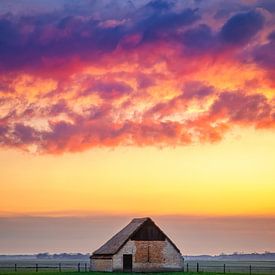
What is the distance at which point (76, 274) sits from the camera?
6019cm

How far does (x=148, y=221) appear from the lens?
235 ft

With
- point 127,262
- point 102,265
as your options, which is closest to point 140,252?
point 127,262

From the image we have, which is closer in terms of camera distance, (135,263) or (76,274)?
(76,274)

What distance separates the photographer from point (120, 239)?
70625 mm

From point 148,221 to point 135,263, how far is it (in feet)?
17.6

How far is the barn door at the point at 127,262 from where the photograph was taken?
68.2 meters

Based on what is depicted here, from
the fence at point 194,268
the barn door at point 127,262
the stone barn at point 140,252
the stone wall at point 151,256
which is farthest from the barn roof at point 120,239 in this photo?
the fence at point 194,268

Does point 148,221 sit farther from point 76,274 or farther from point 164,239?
point 76,274

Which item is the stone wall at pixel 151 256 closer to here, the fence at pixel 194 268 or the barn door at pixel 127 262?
the barn door at pixel 127 262

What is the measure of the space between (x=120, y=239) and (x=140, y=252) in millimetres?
2785

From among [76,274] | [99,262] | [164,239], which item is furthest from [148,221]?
[76,274]

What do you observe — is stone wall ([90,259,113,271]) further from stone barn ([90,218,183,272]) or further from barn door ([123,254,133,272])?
barn door ([123,254,133,272])

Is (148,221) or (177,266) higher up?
(148,221)

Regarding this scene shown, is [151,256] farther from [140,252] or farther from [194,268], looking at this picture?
[194,268]
